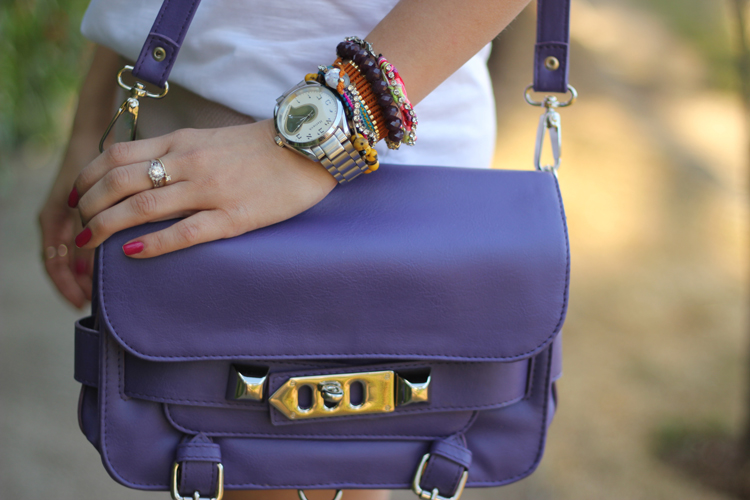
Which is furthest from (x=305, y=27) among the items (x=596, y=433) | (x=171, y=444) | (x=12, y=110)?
(x=12, y=110)

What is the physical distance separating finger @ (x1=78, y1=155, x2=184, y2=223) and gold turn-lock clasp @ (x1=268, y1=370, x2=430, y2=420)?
0.33m

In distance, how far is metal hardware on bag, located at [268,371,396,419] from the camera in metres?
0.81

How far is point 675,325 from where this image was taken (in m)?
2.94

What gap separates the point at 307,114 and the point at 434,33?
7.8 inches

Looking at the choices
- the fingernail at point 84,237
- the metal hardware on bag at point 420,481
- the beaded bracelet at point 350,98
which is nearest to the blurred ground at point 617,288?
the metal hardware on bag at point 420,481

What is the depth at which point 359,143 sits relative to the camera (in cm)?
74

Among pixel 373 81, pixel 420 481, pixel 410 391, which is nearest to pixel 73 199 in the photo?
pixel 373 81

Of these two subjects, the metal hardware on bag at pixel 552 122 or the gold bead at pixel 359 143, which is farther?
the metal hardware on bag at pixel 552 122

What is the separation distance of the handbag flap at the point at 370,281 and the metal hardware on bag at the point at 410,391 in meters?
0.05

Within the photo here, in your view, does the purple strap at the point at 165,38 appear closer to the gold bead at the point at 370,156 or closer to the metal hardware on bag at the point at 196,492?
the gold bead at the point at 370,156

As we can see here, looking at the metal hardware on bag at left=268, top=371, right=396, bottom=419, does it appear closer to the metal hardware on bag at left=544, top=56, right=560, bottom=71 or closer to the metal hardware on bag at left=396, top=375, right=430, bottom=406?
the metal hardware on bag at left=396, top=375, right=430, bottom=406

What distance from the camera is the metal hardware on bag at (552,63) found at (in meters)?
0.93

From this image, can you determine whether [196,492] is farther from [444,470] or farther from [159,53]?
[159,53]

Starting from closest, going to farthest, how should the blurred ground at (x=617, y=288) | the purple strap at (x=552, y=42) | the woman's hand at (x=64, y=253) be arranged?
the purple strap at (x=552, y=42)
the woman's hand at (x=64, y=253)
the blurred ground at (x=617, y=288)
